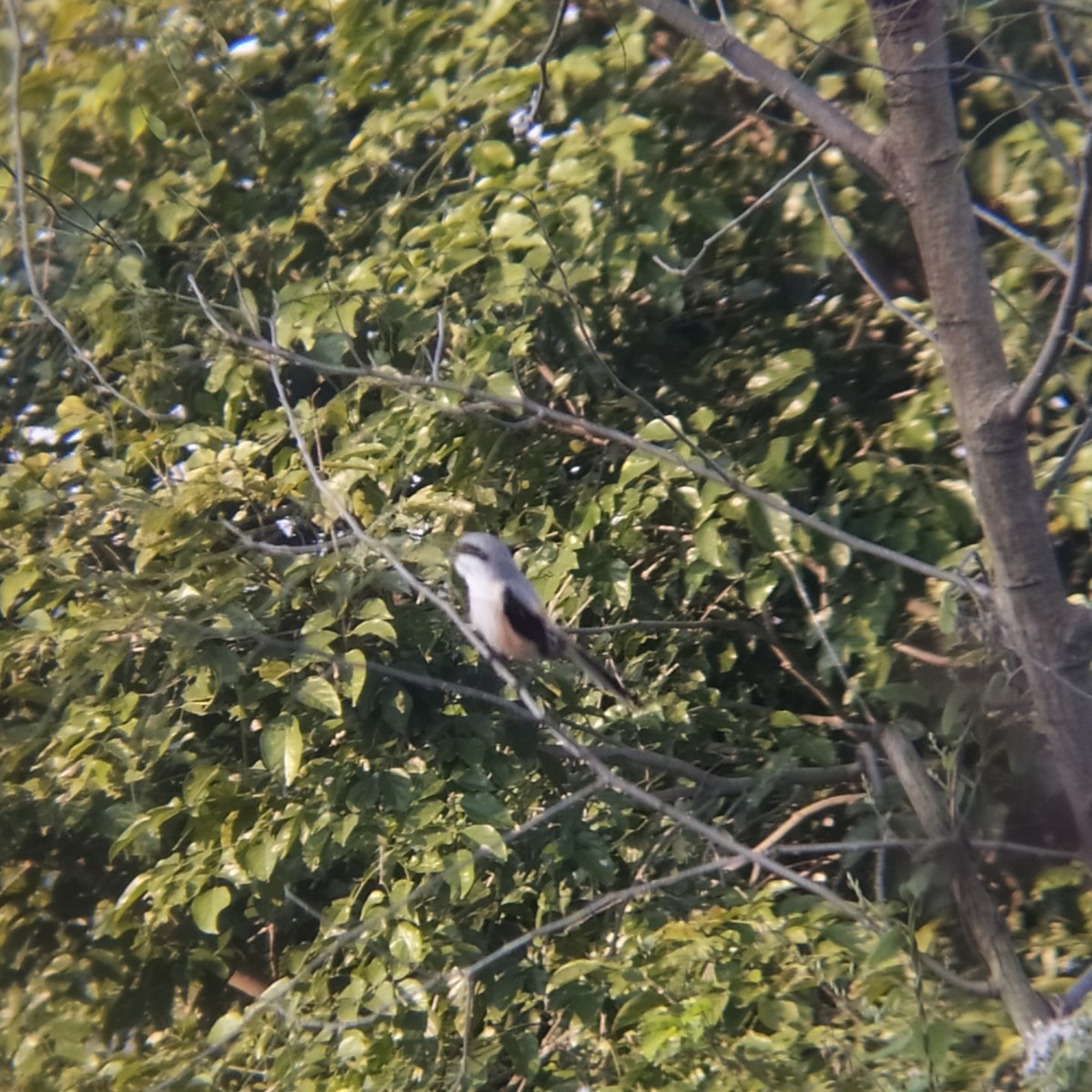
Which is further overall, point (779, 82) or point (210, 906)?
point (210, 906)

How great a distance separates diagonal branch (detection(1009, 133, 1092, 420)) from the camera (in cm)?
219

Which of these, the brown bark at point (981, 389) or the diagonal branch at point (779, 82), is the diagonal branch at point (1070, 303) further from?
the diagonal branch at point (779, 82)

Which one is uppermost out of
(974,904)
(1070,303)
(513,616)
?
(513,616)

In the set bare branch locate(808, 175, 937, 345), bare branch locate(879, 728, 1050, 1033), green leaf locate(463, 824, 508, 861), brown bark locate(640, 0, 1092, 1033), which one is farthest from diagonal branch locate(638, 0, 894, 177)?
green leaf locate(463, 824, 508, 861)

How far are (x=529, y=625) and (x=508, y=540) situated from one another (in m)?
0.35

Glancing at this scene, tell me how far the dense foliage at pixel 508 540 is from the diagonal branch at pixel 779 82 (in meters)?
0.31

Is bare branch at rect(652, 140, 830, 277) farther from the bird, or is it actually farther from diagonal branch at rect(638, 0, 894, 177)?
the bird

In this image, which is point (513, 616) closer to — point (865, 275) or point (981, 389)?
point (865, 275)

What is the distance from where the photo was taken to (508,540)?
4.04 meters

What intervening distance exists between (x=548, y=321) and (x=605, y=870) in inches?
59.7

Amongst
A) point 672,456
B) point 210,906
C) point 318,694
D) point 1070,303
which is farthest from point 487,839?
point 1070,303

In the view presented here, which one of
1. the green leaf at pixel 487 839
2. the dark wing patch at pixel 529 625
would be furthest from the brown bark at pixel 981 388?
the dark wing patch at pixel 529 625

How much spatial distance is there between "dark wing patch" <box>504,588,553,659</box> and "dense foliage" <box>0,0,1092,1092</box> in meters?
0.13

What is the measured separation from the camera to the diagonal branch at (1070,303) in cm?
219
